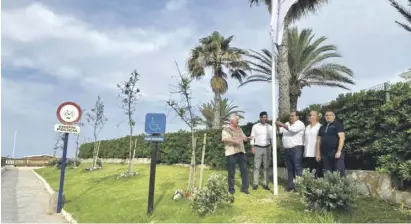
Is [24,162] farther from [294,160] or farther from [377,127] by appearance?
[377,127]

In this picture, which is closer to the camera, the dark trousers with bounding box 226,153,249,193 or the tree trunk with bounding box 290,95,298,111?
the dark trousers with bounding box 226,153,249,193

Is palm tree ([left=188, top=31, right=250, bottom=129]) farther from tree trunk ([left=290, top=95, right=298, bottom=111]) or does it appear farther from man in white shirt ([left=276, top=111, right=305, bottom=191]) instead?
man in white shirt ([left=276, top=111, right=305, bottom=191])

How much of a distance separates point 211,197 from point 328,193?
2.32 meters

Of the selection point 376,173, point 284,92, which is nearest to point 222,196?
point 376,173

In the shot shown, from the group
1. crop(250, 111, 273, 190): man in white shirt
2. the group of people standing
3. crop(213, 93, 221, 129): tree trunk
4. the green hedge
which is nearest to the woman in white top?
the group of people standing

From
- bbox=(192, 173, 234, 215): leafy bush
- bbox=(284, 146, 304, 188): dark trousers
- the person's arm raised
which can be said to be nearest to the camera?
bbox=(192, 173, 234, 215): leafy bush

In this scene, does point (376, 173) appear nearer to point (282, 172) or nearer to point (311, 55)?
point (282, 172)

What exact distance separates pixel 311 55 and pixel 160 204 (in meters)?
15.6

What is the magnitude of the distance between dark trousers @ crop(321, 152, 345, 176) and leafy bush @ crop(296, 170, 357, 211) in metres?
1.04

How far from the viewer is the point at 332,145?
7.70 metres

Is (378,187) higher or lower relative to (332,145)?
lower

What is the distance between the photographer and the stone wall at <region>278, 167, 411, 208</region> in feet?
22.5

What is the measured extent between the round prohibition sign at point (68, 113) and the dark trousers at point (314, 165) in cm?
670

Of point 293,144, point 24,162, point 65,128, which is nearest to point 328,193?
point 293,144
